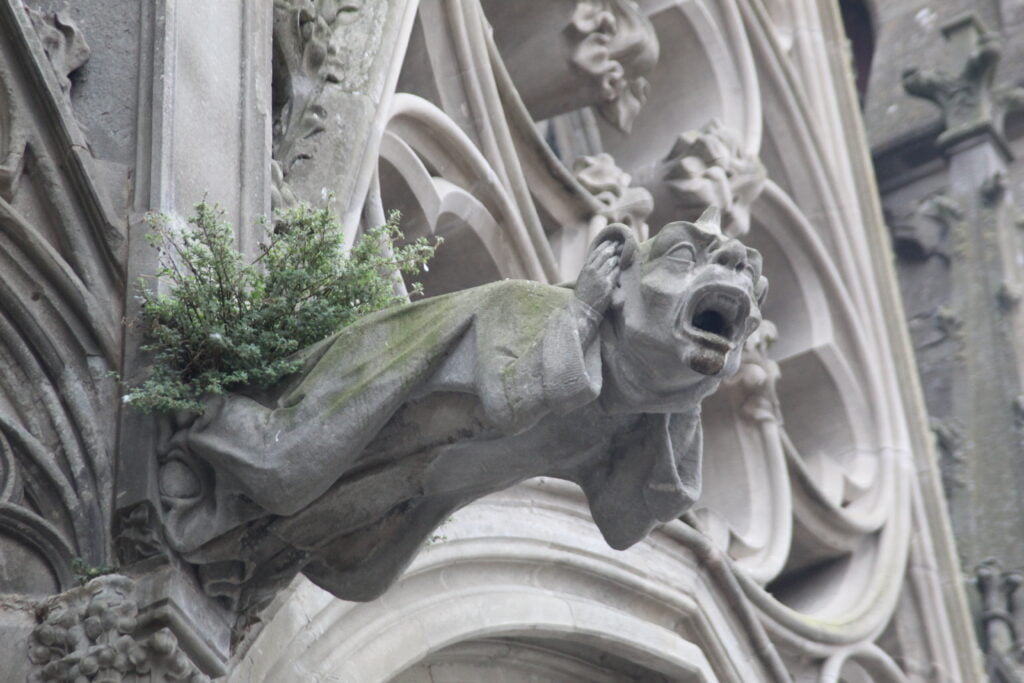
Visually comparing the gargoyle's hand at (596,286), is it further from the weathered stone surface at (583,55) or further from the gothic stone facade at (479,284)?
the weathered stone surface at (583,55)

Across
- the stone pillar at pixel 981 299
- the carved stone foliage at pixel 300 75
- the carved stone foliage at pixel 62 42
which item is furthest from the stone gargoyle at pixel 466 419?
the stone pillar at pixel 981 299

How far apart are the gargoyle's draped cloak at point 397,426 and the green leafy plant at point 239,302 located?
69 mm

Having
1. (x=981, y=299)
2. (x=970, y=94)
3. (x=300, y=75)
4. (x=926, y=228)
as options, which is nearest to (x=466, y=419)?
(x=300, y=75)

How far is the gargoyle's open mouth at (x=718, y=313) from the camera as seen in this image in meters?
4.58

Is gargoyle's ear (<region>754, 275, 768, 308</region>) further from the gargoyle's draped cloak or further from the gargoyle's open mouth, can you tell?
the gargoyle's draped cloak

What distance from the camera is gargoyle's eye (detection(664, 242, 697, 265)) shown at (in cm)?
464

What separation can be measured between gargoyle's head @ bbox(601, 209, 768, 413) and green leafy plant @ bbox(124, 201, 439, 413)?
0.69 meters

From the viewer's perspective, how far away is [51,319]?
504 centimetres

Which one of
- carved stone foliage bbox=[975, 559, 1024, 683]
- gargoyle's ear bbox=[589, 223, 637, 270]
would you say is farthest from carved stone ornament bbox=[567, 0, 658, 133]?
gargoyle's ear bbox=[589, 223, 637, 270]

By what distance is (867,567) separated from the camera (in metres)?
8.66

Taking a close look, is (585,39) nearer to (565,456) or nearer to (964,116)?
(565,456)

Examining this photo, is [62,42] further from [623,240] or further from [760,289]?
[760,289]

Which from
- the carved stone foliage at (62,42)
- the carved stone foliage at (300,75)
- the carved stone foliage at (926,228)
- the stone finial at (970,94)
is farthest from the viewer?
the stone finial at (970,94)

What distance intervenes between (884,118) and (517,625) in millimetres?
6929
